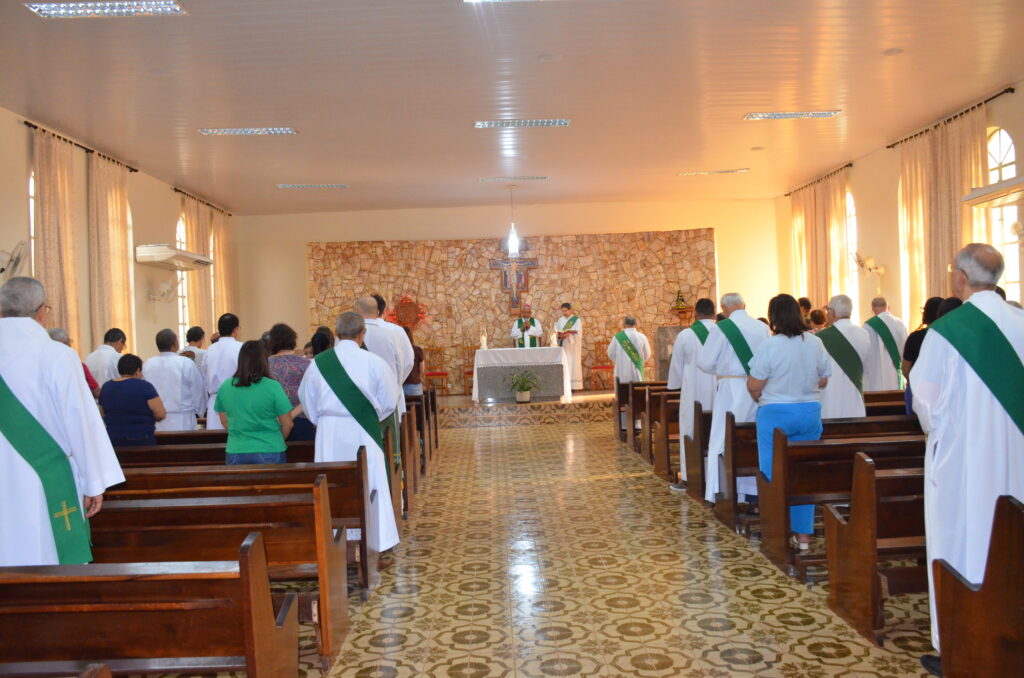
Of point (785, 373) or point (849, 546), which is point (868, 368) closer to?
point (785, 373)

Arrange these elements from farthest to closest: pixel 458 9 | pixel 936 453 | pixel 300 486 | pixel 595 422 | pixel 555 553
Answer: pixel 595 422 → pixel 458 9 → pixel 555 553 → pixel 300 486 → pixel 936 453

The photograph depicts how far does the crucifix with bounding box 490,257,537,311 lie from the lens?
16.4 meters

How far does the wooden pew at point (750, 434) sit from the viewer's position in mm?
5520

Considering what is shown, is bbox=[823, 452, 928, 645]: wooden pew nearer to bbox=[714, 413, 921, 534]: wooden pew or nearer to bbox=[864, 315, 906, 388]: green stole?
bbox=[714, 413, 921, 534]: wooden pew

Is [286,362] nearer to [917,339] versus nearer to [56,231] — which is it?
[917,339]

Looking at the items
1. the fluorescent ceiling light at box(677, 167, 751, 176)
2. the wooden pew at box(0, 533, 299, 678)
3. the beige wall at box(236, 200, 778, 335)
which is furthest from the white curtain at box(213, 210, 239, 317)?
the wooden pew at box(0, 533, 299, 678)

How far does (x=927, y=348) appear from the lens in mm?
3342

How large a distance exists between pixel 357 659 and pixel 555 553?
6.26 ft

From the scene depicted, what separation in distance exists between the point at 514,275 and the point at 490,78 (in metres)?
8.60

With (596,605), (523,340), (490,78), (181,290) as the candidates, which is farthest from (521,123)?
(181,290)

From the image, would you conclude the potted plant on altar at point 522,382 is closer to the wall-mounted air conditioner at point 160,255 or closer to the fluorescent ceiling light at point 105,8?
the wall-mounted air conditioner at point 160,255

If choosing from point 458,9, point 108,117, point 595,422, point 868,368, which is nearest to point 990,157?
point 868,368

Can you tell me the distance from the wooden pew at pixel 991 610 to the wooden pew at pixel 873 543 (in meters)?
0.64

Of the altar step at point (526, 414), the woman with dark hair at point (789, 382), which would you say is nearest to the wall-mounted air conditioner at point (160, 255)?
the altar step at point (526, 414)
